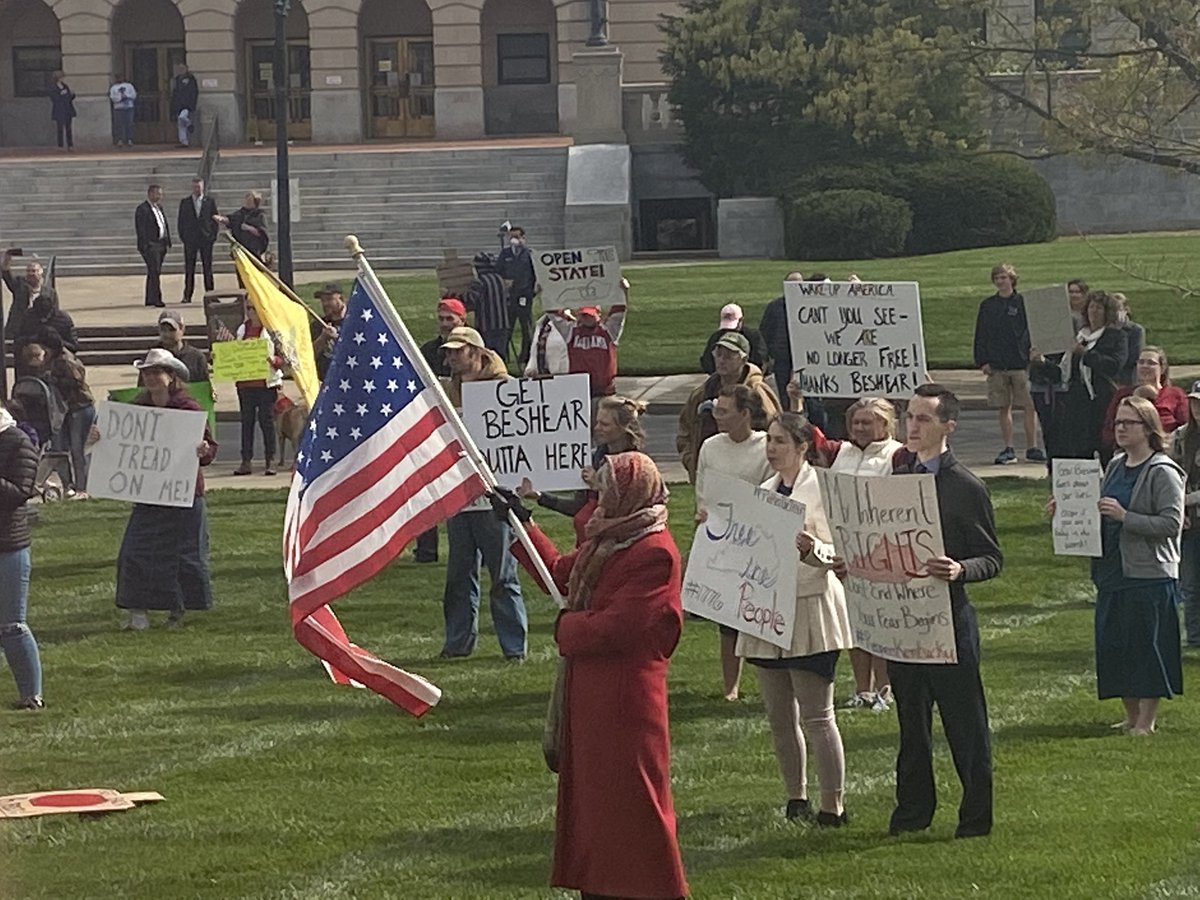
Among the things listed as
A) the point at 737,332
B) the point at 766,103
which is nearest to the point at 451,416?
the point at 737,332

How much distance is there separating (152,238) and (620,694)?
97.8ft

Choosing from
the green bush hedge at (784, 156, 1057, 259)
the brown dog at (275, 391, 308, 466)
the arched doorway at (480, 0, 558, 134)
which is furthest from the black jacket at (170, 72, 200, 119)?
the brown dog at (275, 391, 308, 466)

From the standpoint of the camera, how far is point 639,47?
58281mm

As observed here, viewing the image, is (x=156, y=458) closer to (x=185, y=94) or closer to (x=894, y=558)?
(x=894, y=558)

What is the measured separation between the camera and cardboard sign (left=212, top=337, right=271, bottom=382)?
22016mm

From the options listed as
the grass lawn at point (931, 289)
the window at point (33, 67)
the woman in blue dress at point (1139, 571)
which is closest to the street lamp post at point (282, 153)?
the grass lawn at point (931, 289)

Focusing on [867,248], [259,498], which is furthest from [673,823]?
[867,248]

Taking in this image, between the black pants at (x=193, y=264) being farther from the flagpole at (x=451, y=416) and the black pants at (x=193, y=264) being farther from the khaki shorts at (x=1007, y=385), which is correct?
the flagpole at (x=451, y=416)

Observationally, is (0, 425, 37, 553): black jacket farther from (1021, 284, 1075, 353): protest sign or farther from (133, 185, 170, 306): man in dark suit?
(133, 185, 170, 306): man in dark suit

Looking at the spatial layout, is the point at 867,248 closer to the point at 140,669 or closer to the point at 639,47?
the point at 639,47

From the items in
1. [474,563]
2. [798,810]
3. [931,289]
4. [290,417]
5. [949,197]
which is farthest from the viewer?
[949,197]

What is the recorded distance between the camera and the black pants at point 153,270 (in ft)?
120

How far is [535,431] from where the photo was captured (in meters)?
13.2

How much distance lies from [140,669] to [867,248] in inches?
1090
